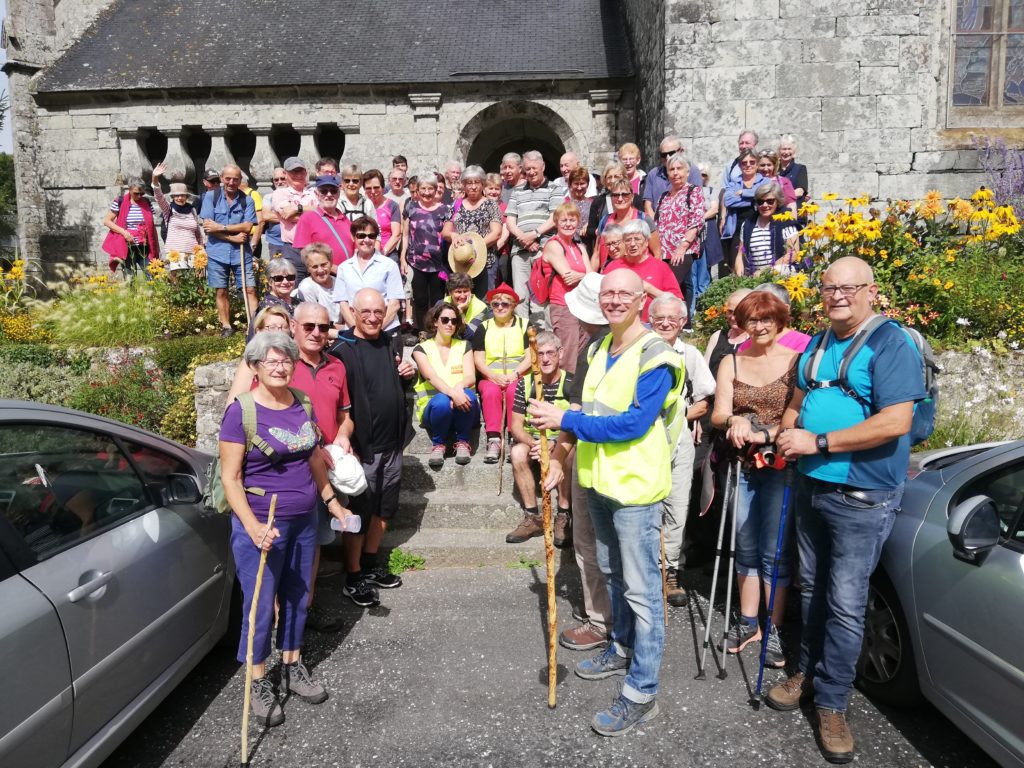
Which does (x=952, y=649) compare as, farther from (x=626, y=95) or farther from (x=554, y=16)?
(x=554, y=16)

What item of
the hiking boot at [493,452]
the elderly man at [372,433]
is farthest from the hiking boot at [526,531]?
the elderly man at [372,433]

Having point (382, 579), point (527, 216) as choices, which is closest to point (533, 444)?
point (382, 579)

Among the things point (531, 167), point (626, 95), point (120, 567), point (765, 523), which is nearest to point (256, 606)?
point (120, 567)

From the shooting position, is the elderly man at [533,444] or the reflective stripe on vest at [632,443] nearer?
the reflective stripe on vest at [632,443]

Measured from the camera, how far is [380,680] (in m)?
3.67

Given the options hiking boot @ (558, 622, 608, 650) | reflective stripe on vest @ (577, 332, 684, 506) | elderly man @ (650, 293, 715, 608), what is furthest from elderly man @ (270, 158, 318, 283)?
reflective stripe on vest @ (577, 332, 684, 506)

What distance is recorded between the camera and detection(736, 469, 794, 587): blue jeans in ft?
11.9

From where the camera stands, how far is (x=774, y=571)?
11.7ft

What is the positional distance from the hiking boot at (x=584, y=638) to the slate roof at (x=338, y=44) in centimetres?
1140

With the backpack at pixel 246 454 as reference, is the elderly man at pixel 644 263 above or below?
above

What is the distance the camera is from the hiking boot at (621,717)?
3.16 meters

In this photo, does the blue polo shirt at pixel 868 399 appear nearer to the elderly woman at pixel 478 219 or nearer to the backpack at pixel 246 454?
the backpack at pixel 246 454

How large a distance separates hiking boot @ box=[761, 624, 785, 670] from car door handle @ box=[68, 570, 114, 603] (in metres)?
3.13

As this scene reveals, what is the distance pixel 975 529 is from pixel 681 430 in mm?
1643
